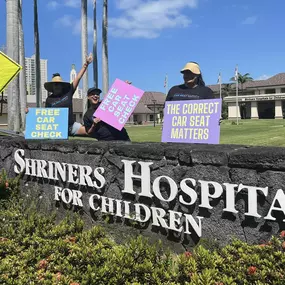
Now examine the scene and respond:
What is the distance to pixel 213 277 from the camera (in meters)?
2.58

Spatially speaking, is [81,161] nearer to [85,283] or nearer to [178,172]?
[178,172]

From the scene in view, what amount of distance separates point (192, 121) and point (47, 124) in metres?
2.33

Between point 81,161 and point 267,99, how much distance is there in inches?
2592

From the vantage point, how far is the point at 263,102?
6856 centimetres

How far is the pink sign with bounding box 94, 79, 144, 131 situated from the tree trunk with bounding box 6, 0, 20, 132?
12.8 feet

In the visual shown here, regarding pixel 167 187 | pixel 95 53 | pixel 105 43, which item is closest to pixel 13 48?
pixel 167 187

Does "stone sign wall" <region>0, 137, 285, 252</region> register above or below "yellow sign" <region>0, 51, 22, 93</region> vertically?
below

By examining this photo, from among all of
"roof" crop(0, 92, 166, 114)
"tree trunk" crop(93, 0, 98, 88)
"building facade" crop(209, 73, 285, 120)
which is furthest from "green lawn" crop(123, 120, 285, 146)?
"roof" crop(0, 92, 166, 114)

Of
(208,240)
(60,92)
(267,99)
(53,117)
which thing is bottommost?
(208,240)

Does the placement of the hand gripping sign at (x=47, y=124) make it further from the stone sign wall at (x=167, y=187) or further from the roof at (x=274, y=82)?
the roof at (x=274, y=82)

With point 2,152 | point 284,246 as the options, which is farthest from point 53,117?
point 284,246

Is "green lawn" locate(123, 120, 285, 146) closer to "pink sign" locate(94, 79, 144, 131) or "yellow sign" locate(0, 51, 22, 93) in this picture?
"pink sign" locate(94, 79, 144, 131)

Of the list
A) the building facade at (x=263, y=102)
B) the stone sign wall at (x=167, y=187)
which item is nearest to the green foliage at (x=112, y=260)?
the stone sign wall at (x=167, y=187)

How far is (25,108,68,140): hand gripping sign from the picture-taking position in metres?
5.27
